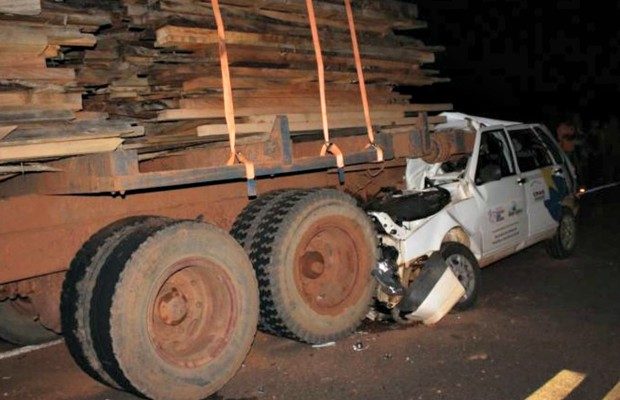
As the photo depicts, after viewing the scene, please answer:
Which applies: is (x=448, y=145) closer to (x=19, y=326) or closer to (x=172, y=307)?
(x=172, y=307)

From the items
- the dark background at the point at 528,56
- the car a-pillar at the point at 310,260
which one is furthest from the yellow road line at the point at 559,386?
the dark background at the point at 528,56

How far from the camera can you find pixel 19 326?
16.7 ft

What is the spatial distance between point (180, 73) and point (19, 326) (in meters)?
2.78

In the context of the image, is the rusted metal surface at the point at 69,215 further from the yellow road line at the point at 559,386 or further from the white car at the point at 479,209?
the yellow road line at the point at 559,386

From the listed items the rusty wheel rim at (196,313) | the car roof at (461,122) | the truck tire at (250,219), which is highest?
the car roof at (461,122)

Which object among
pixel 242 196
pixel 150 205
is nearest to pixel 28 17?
pixel 150 205

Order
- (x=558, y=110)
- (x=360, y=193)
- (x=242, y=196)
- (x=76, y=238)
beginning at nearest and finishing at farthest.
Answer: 1. (x=76, y=238)
2. (x=242, y=196)
3. (x=360, y=193)
4. (x=558, y=110)

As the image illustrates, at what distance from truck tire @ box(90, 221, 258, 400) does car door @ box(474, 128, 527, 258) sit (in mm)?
2986

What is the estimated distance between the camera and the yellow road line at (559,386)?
390 centimetres

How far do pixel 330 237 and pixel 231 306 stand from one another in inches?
48.0

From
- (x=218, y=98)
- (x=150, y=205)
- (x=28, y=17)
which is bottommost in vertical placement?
(x=150, y=205)

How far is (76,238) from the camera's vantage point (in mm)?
4000

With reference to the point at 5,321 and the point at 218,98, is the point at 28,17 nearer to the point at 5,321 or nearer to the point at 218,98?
the point at 218,98

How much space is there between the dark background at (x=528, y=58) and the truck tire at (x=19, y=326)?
53.3 ft
